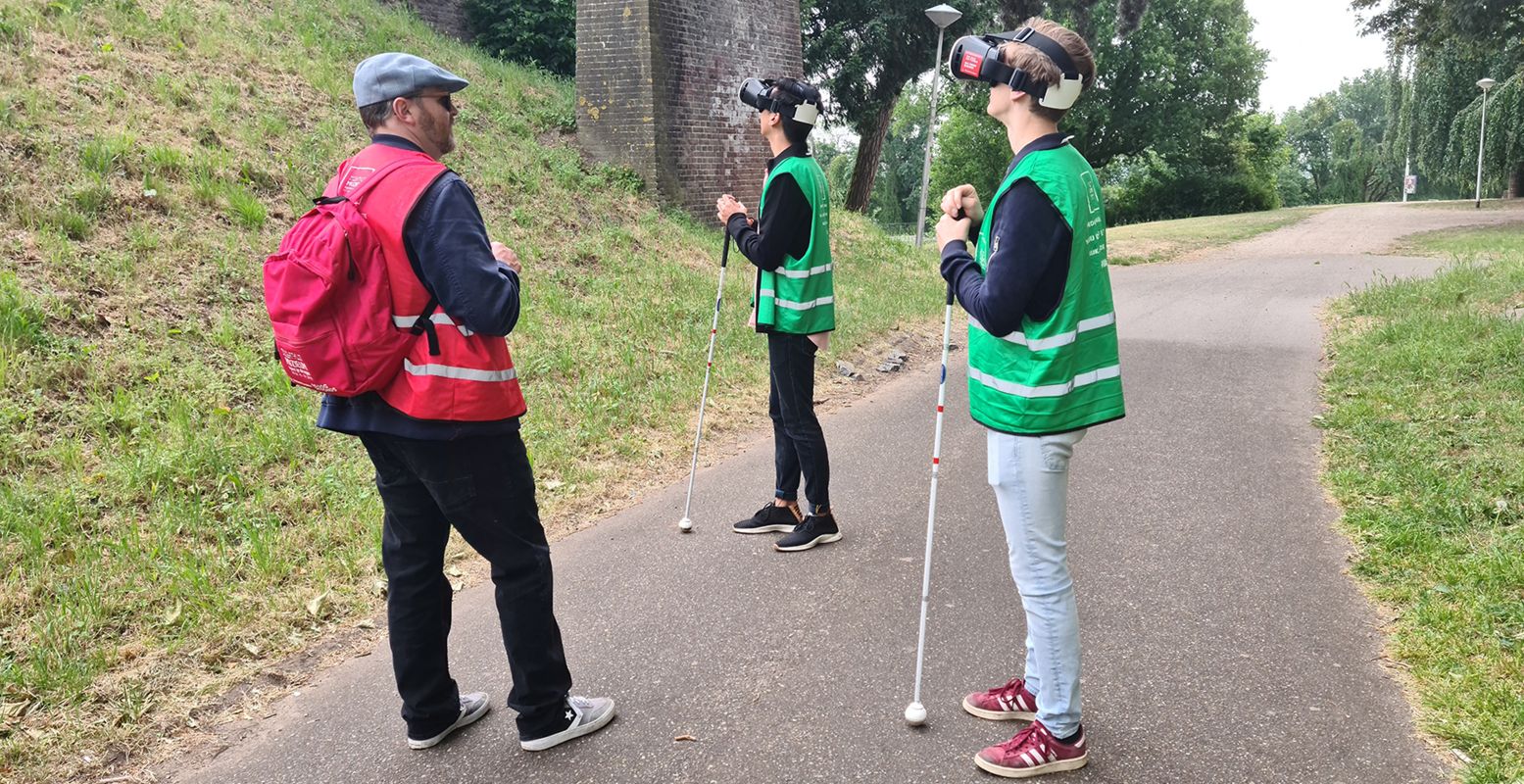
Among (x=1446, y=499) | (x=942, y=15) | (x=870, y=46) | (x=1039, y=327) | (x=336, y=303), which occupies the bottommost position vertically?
(x=1446, y=499)

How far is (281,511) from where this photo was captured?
16.8 feet

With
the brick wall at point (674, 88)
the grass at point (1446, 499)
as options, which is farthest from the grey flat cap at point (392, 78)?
the brick wall at point (674, 88)

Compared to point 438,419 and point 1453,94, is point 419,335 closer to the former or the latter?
point 438,419

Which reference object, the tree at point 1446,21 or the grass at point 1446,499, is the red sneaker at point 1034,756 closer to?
the grass at point 1446,499

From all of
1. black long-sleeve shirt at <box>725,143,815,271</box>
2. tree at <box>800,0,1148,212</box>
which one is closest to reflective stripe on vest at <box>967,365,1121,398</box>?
black long-sleeve shirt at <box>725,143,815,271</box>

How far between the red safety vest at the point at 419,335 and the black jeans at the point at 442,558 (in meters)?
0.13

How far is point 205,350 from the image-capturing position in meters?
6.45

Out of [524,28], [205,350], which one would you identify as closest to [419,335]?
[205,350]

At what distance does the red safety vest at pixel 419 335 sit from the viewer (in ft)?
9.09

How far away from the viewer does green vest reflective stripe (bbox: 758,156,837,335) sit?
15.1 feet

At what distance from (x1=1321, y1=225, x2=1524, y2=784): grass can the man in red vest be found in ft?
9.48

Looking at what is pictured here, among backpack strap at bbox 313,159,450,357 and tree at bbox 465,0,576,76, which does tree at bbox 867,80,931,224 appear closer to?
tree at bbox 465,0,576,76

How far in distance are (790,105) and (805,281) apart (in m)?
0.82

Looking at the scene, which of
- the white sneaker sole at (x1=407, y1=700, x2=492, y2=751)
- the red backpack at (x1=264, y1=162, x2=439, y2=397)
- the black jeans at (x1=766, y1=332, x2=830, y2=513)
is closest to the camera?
the red backpack at (x1=264, y1=162, x2=439, y2=397)
